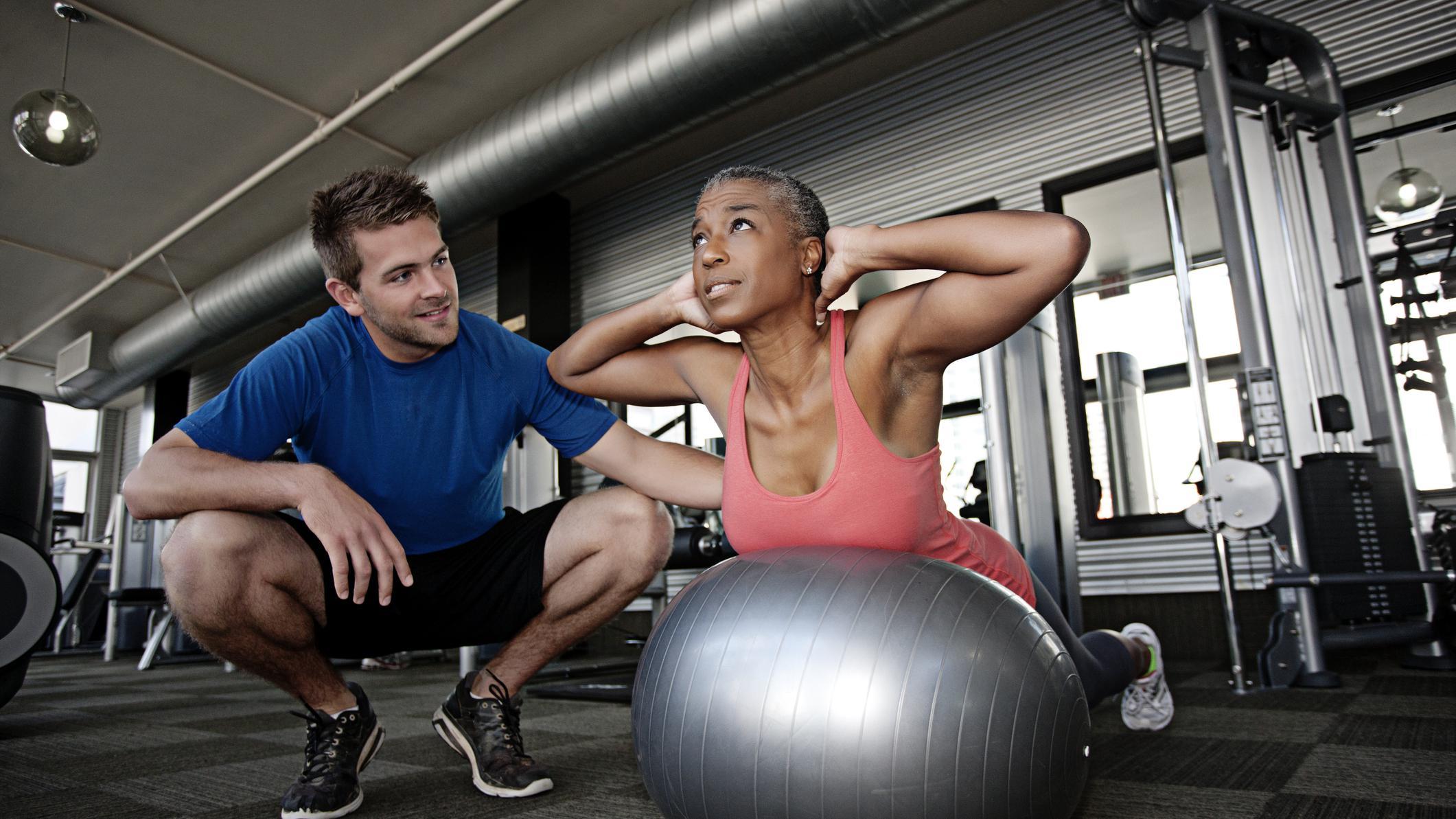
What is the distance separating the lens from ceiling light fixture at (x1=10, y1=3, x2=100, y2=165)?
3.63 m

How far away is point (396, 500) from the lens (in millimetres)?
1614

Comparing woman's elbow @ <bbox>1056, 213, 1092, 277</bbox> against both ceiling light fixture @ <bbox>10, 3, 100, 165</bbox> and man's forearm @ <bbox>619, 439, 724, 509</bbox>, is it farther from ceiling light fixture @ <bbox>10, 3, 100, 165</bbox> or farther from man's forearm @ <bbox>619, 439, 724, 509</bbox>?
ceiling light fixture @ <bbox>10, 3, 100, 165</bbox>

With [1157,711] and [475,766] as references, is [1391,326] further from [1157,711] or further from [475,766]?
[475,766]

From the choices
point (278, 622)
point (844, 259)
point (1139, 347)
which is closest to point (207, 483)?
point (278, 622)

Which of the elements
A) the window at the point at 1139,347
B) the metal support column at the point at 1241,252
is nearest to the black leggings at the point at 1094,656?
the metal support column at the point at 1241,252

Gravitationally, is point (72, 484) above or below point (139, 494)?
above

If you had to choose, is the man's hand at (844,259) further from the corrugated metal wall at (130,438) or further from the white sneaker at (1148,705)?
the corrugated metal wall at (130,438)

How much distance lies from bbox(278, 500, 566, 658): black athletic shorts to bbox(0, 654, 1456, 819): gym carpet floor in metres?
0.27

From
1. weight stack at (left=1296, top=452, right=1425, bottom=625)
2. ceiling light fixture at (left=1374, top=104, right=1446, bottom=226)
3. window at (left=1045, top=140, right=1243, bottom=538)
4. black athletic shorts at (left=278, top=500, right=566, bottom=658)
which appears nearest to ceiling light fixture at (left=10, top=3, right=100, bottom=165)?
black athletic shorts at (left=278, top=500, right=566, bottom=658)

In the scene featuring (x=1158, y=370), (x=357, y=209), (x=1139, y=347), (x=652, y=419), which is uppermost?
(x=1139, y=347)

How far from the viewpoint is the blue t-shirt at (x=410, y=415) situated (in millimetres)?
1509

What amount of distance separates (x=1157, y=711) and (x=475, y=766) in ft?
4.99

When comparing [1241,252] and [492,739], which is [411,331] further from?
[1241,252]

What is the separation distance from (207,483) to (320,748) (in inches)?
18.6
